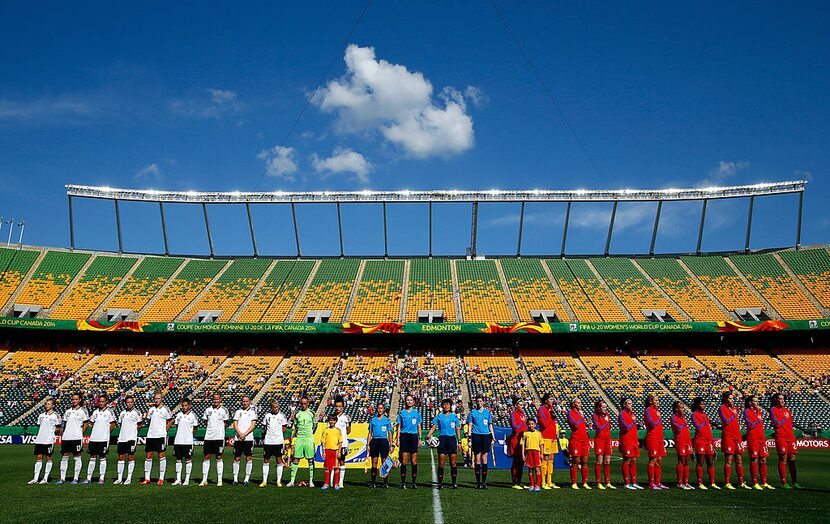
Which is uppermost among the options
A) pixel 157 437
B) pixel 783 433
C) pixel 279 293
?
pixel 279 293

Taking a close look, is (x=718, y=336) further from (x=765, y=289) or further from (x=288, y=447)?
(x=288, y=447)

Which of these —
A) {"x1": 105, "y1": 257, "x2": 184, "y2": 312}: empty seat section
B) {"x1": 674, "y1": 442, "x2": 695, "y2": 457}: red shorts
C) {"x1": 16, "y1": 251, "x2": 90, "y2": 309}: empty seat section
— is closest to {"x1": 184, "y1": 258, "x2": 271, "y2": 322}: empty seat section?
{"x1": 105, "y1": 257, "x2": 184, "y2": 312}: empty seat section

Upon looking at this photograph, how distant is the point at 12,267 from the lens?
49656 millimetres

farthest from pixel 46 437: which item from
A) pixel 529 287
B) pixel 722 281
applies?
pixel 722 281

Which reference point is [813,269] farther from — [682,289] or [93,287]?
[93,287]

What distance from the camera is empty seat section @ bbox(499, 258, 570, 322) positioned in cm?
4659

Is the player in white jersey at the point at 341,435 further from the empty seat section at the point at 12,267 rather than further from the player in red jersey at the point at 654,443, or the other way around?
the empty seat section at the point at 12,267

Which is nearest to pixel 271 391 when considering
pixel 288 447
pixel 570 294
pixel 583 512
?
pixel 288 447

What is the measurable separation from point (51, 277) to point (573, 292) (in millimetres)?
47393

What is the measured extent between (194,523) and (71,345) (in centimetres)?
4357

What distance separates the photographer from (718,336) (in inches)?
1692

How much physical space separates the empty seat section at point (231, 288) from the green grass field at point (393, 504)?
115ft

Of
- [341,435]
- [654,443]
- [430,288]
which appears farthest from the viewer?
[430,288]

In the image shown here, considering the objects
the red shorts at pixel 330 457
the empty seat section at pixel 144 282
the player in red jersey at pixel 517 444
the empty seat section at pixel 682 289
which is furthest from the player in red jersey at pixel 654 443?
the empty seat section at pixel 144 282
